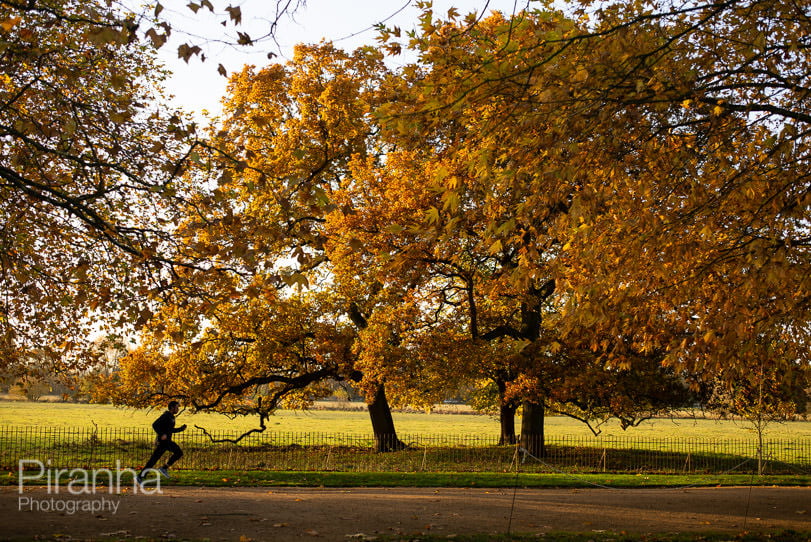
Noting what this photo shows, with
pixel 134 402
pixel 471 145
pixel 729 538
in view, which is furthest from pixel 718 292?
pixel 134 402

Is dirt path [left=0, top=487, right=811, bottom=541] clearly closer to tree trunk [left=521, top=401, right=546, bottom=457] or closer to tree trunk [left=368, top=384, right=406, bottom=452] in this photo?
tree trunk [left=521, top=401, right=546, bottom=457]

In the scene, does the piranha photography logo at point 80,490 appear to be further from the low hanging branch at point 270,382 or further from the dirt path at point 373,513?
the low hanging branch at point 270,382

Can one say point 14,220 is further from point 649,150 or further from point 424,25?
point 649,150

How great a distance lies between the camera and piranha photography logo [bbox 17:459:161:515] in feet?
36.6

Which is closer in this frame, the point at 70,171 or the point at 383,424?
the point at 70,171

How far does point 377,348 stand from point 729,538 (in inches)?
476

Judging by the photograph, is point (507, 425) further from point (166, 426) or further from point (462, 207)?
point (166, 426)

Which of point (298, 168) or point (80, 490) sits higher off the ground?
point (298, 168)

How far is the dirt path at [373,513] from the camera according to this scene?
386 inches

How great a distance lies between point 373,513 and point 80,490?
18.5ft

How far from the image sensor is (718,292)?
11.4 metres

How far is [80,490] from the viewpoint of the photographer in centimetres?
1330

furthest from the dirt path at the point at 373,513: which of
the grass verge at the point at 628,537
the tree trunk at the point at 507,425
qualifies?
the tree trunk at the point at 507,425

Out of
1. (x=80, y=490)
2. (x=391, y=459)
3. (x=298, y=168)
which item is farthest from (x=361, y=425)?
(x=80, y=490)
